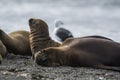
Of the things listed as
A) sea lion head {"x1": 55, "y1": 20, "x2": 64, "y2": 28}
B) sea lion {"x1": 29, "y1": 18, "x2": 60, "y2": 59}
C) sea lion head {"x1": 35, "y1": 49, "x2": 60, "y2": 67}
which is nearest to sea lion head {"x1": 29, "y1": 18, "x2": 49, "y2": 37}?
sea lion {"x1": 29, "y1": 18, "x2": 60, "y2": 59}

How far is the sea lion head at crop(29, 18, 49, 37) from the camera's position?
1144 cm

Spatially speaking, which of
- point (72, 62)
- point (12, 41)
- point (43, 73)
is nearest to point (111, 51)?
point (72, 62)

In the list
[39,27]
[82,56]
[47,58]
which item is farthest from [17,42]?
[82,56]

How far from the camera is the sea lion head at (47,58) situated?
391 inches

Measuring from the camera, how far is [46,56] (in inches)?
390

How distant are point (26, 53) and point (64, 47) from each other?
264 centimetres

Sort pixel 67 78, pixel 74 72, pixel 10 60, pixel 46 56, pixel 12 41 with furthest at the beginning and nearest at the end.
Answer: pixel 12 41
pixel 10 60
pixel 46 56
pixel 74 72
pixel 67 78

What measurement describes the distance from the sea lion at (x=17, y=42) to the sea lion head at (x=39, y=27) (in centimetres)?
95

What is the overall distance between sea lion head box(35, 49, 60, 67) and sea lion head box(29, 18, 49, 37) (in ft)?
4.86

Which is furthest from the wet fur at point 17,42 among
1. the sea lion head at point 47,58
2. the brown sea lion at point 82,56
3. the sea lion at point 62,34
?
the sea lion head at point 47,58

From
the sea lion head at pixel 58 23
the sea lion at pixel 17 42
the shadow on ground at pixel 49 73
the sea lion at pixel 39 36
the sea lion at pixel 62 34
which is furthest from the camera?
the sea lion head at pixel 58 23

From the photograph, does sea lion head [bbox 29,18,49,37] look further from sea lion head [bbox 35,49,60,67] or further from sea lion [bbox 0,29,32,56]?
sea lion head [bbox 35,49,60,67]

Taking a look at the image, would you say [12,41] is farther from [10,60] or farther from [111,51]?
[111,51]

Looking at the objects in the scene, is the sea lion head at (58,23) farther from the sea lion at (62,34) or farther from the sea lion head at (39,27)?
the sea lion head at (39,27)
